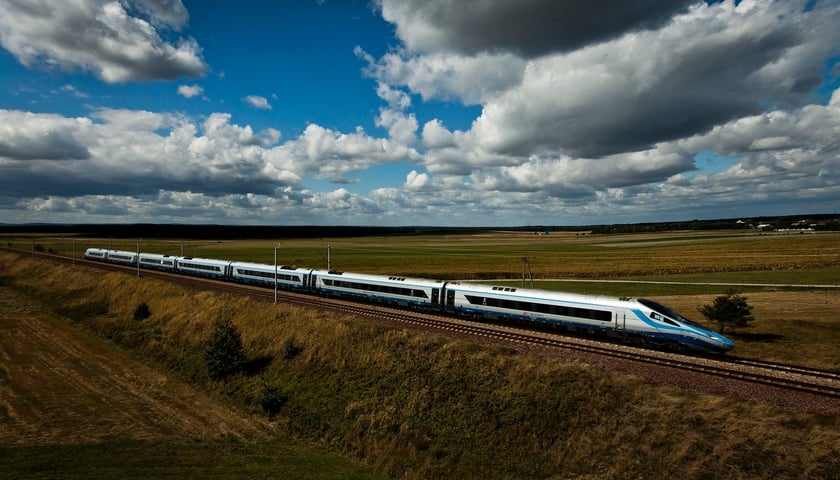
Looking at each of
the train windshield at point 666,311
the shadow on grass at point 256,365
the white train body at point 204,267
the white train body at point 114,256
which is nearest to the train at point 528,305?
the train windshield at point 666,311

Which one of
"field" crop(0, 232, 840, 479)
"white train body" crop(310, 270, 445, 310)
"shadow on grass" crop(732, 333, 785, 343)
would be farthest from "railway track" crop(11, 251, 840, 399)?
"shadow on grass" crop(732, 333, 785, 343)

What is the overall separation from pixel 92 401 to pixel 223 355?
25.7 feet

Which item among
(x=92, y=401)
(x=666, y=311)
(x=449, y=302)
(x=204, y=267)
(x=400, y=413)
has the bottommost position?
(x=92, y=401)

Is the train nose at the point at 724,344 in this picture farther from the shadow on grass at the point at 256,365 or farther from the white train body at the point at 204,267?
the white train body at the point at 204,267

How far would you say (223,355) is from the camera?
3153 cm

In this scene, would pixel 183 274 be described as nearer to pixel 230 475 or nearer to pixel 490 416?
pixel 230 475

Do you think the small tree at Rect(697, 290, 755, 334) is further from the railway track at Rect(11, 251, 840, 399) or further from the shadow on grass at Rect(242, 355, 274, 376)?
the shadow on grass at Rect(242, 355, 274, 376)

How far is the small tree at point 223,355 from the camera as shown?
102 feet

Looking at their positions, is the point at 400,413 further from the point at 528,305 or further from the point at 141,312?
the point at 141,312

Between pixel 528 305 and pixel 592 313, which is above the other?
pixel 592 313

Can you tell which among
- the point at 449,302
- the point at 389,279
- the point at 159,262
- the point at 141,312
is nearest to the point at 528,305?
the point at 449,302

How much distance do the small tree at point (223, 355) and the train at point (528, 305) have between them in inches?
378

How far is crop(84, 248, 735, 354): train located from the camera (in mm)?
26500

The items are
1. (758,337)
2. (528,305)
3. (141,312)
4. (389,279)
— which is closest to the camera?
(528,305)
